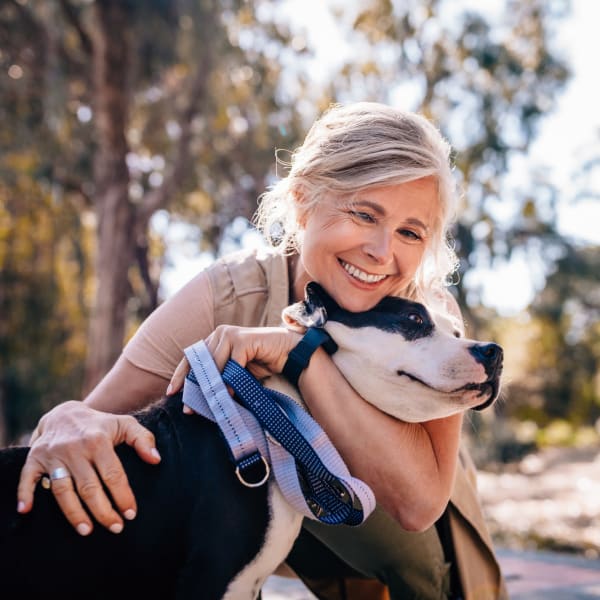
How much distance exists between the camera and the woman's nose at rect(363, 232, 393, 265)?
7.42 ft

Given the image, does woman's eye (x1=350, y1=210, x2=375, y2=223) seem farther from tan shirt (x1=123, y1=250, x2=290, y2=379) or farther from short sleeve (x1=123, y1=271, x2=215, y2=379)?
short sleeve (x1=123, y1=271, x2=215, y2=379)

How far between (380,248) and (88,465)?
1.03 m

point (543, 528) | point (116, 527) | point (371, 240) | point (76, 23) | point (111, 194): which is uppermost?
point (76, 23)

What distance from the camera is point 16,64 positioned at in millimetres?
10352

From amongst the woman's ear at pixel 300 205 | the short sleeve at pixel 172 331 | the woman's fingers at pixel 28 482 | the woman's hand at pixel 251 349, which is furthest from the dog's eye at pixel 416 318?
the woman's fingers at pixel 28 482

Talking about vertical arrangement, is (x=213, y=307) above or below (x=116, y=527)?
above

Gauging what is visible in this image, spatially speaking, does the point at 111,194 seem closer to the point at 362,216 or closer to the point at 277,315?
the point at 277,315

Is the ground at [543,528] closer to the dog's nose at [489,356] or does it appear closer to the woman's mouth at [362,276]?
the woman's mouth at [362,276]

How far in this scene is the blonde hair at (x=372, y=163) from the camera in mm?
2258

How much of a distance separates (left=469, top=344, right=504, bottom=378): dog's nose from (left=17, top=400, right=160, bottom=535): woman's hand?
0.85 m

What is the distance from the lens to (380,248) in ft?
7.45

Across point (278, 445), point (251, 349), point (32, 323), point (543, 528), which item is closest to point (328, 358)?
point (251, 349)

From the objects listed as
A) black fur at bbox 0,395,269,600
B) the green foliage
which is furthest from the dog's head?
the green foliage

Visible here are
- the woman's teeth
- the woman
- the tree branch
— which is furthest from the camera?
the tree branch
